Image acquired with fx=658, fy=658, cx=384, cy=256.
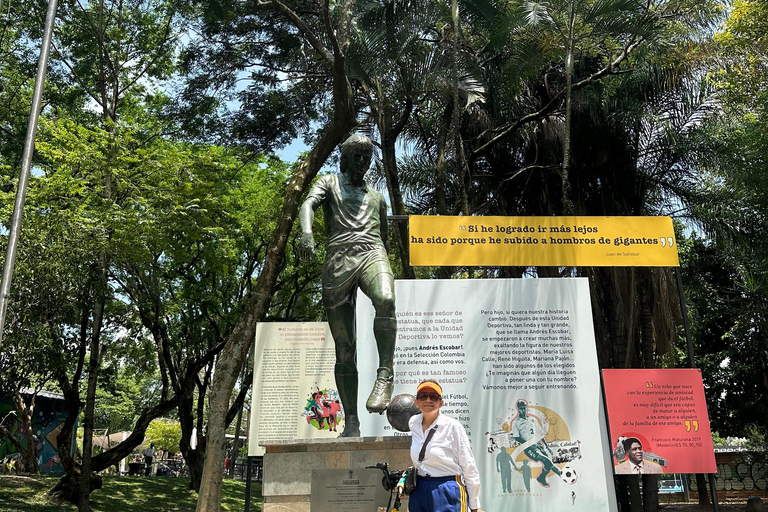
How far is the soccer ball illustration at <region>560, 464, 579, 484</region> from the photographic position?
24.1 ft

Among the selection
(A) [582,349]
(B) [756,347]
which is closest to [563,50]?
(A) [582,349]

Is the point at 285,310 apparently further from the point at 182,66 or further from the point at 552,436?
the point at 552,436

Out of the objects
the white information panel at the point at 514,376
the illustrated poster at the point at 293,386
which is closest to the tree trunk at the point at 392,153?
the illustrated poster at the point at 293,386

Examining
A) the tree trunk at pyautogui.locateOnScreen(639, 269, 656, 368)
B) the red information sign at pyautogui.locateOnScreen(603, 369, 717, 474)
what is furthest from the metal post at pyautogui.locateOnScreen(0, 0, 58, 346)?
the tree trunk at pyautogui.locateOnScreen(639, 269, 656, 368)

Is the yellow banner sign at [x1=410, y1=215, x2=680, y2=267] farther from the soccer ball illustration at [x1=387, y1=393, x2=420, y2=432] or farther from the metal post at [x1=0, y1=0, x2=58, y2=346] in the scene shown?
the metal post at [x1=0, y1=0, x2=58, y2=346]

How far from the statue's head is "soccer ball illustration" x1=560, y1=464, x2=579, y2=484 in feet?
14.1

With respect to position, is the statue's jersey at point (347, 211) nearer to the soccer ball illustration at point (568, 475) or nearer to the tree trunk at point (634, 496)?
the soccer ball illustration at point (568, 475)

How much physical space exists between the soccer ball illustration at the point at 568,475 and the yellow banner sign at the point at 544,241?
8.45 ft

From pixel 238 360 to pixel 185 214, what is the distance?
12.8 feet

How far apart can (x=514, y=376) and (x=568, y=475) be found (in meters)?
1.23

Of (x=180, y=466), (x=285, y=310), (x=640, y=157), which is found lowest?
(x=180, y=466)

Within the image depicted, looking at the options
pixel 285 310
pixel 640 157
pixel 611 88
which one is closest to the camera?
pixel 611 88

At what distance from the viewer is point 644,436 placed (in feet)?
25.6

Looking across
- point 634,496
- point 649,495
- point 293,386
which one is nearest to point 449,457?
point 293,386
